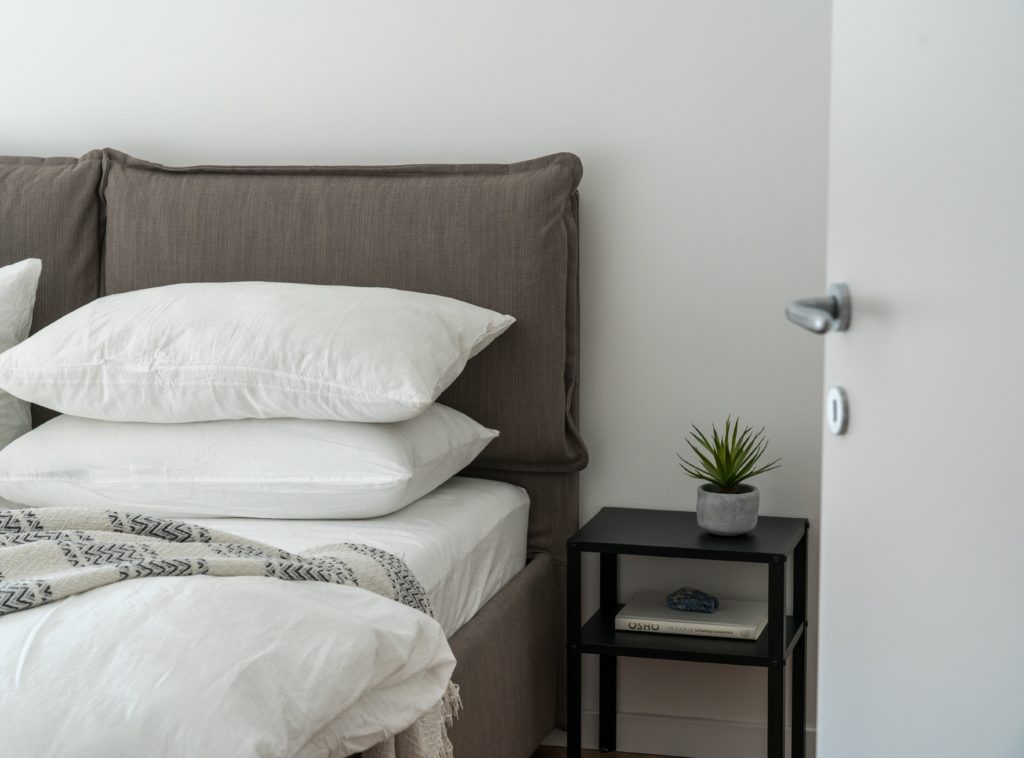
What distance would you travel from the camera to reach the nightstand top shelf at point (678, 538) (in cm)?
200

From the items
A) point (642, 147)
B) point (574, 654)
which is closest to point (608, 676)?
point (574, 654)

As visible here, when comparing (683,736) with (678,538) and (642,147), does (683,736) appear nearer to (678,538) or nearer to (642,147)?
(678,538)

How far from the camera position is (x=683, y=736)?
2373mm

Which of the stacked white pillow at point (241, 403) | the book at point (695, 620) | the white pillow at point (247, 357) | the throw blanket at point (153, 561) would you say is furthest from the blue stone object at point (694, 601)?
the throw blanket at point (153, 561)

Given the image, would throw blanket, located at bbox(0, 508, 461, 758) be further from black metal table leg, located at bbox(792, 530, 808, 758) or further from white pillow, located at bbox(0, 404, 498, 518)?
black metal table leg, located at bbox(792, 530, 808, 758)

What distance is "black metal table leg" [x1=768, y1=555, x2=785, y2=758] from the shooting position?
195 cm

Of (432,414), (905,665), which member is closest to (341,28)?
(432,414)

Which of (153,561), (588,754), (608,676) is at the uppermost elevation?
(153,561)

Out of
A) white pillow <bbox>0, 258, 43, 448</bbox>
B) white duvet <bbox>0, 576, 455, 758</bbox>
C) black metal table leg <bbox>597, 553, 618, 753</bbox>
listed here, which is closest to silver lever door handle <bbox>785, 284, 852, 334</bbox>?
white duvet <bbox>0, 576, 455, 758</bbox>

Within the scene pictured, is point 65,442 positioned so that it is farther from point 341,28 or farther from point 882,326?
point 882,326

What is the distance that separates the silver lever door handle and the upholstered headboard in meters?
1.16

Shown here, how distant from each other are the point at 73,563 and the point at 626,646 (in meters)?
1.08

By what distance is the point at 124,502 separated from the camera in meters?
1.94

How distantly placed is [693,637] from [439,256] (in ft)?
2.89
